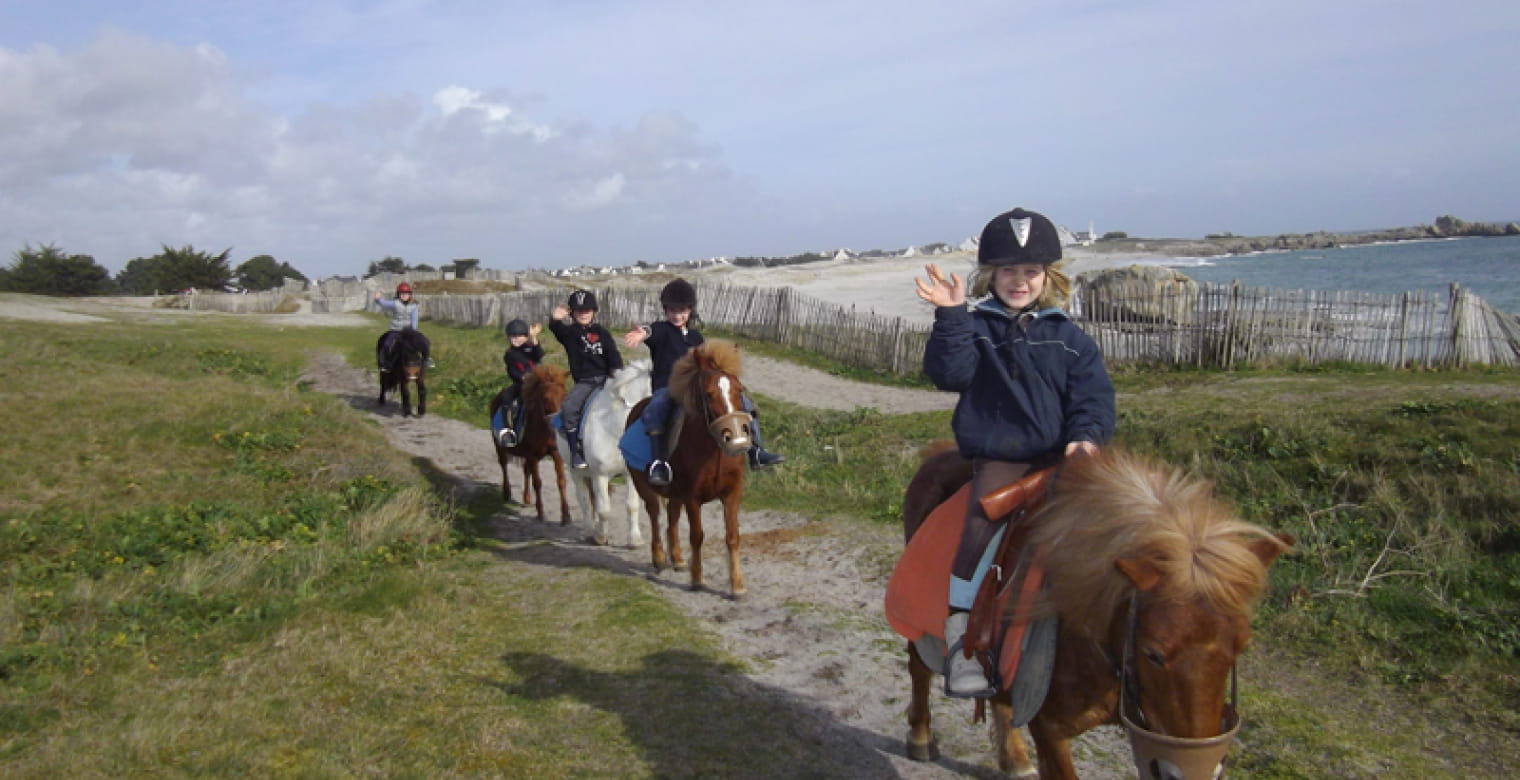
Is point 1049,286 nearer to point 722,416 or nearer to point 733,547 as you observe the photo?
point 722,416

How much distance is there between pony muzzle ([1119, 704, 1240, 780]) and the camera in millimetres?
2436

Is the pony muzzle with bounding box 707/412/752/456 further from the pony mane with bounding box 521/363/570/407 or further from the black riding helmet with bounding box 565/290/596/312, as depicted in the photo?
the pony mane with bounding box 521/363/570/407

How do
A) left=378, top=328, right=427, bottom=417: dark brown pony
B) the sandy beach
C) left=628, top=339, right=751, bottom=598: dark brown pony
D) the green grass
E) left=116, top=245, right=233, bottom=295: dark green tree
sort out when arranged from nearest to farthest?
the green grass
left=628, top=339, right=751, bottom=598: dark brown pony
left=378, top=328, right=427, bottom=417: dark brown pony
the sandy beach
left=116, top=245, right=233, bottom=295: dark green tree

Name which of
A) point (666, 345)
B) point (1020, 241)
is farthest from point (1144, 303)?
point (1020, 241)

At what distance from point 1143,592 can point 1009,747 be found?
1902mm

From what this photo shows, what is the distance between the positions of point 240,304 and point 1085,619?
2015 inches

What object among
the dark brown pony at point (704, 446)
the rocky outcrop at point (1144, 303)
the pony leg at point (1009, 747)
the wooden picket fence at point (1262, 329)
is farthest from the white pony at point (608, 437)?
the rocky outcrop at point (1144, 303)

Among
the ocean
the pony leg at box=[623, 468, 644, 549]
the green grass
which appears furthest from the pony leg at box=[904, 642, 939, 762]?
the ocean

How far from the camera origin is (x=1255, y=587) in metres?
2.52

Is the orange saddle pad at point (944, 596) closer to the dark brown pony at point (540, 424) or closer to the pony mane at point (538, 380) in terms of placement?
the dark brown pony at point (540, 424)

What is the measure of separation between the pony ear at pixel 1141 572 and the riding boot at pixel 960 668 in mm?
863

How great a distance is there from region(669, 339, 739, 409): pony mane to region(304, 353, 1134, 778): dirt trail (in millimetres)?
1579

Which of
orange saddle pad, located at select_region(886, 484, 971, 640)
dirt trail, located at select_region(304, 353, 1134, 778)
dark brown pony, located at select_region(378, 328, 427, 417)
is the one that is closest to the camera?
orange saddle pad, located at select_region(886, 484, 971, 640)

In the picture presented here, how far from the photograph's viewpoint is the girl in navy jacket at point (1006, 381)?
3262 millimetres
